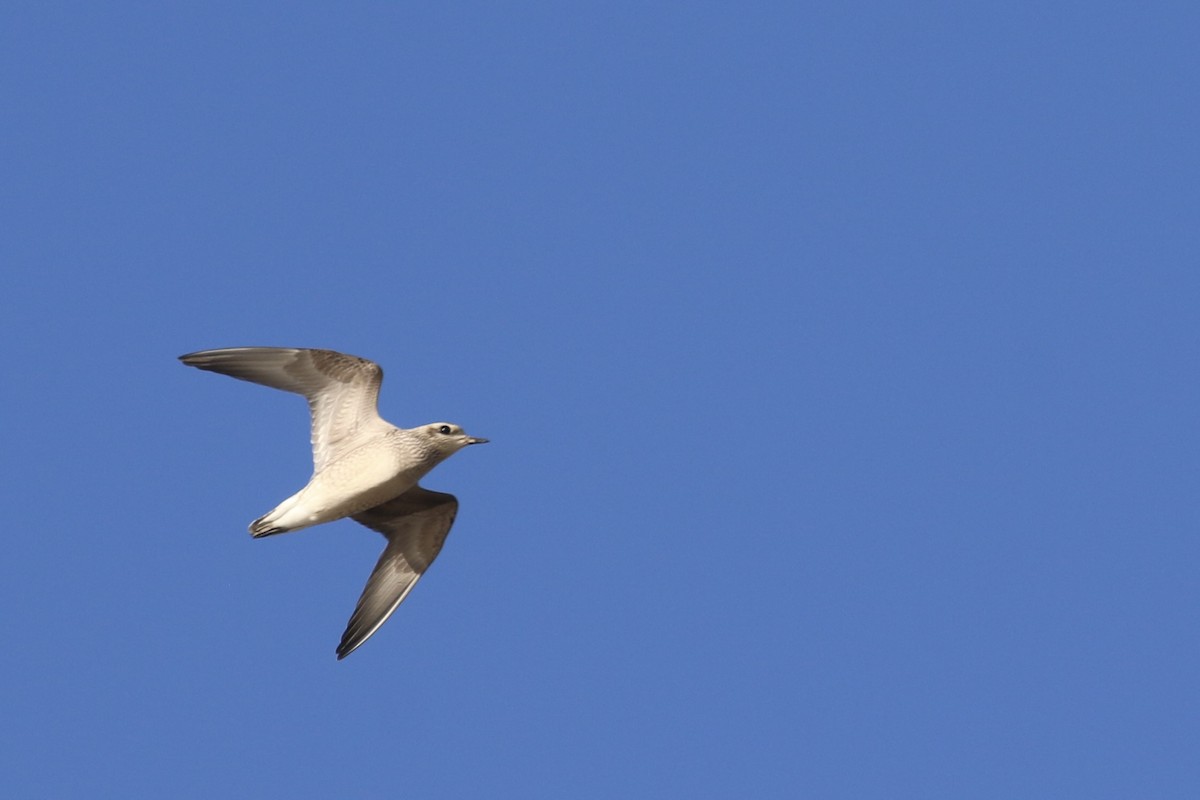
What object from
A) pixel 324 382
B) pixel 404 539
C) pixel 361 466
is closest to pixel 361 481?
pixel 361 466

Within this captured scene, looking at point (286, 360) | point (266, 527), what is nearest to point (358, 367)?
point (286, 360)

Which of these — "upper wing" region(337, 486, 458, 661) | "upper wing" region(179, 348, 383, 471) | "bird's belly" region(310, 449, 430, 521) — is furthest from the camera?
"upper wing" region(337, 486, 458, 661)

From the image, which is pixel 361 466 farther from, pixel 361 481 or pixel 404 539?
pixel 404 539

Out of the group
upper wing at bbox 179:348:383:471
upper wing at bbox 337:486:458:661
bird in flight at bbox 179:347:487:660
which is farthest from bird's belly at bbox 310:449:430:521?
upper wing at bbox 337:486:458:661

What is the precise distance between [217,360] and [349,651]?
144 inches

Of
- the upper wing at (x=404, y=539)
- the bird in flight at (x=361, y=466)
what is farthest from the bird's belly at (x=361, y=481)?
the upper wing at (x=404, y=539)

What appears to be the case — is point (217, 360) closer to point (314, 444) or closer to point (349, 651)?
point (314, 444)

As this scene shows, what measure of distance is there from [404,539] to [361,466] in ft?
5.96

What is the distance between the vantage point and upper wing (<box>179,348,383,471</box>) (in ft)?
64.8

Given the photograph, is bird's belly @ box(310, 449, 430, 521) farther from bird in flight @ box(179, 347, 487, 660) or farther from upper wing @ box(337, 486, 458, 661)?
upper wing @ box(337, 486, 458, 661)

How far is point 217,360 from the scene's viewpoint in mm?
19625

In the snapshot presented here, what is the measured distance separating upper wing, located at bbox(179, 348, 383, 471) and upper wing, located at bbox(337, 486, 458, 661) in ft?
3.77

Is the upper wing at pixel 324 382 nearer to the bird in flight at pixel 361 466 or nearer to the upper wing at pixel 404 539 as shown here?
the bird in flight at pixel 361 466

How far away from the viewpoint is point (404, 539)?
68.2 feet
